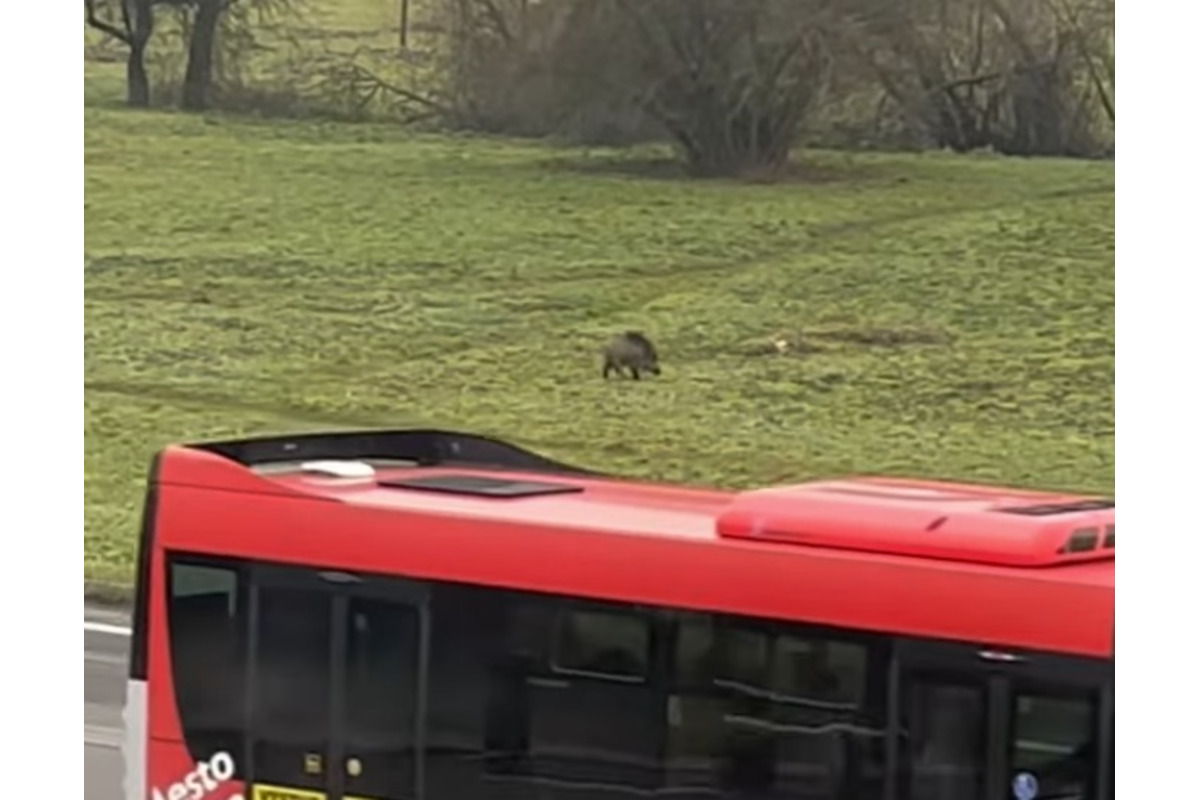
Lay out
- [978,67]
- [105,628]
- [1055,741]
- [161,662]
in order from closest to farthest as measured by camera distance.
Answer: [1055,741] < [978,67] < [161,662] < [105,628]

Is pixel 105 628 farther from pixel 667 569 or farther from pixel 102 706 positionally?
pixel 667 569

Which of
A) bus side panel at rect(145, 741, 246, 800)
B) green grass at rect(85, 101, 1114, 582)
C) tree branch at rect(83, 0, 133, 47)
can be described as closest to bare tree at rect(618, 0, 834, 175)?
green grass at rect(85, 101, 1114, 582)

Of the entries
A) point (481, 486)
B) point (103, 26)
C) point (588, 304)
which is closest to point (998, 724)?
point (481, 486)

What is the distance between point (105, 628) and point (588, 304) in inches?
39.5

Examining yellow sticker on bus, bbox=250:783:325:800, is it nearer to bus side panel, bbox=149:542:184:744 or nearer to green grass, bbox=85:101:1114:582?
bus side panel, bbox=149:542:184:744

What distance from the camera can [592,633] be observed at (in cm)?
373

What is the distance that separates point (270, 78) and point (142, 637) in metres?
0.97

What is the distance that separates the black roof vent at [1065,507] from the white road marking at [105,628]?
151cm

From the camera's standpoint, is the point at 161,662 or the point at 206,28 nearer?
the point at 161,662

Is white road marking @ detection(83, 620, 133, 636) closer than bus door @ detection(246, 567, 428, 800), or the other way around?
bus door @ detection(246, 567, 428, 800)

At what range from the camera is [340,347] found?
14.4ft

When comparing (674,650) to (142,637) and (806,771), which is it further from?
(142,637)

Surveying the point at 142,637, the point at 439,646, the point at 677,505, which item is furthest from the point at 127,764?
the point at 677,505

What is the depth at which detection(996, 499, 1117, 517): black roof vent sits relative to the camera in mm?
3586
